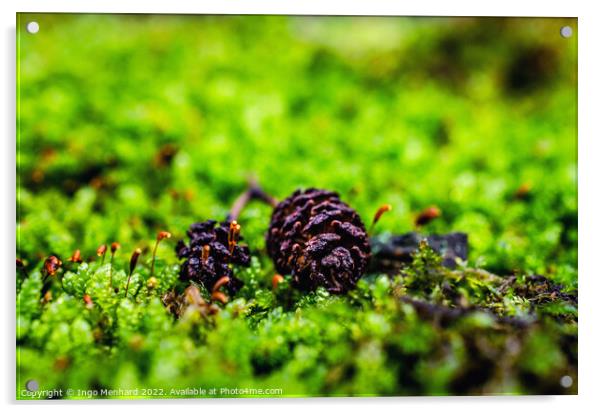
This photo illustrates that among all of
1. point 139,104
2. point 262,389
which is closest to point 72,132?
point 139,104

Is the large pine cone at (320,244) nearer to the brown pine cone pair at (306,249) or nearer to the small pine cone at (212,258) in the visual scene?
the brown pine cone pair at (306,249)

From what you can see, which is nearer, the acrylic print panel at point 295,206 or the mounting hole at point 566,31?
the acrylic print panel at point 295,206

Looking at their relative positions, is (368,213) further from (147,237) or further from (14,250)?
(14,250)

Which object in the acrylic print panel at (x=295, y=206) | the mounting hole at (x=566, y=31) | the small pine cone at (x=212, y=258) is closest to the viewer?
the acrylic print panel at (x=295, y=206)

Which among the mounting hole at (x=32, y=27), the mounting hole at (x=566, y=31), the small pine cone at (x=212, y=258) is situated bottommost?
the small pine cone at (x=212, y=258)

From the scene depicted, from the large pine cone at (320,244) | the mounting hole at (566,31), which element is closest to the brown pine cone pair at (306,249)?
the large pine cone at (320,244)

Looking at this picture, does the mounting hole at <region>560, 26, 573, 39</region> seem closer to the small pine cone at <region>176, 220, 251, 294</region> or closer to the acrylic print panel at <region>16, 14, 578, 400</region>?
the acrylic print panel at <region>16, 14, 578, 400</region>

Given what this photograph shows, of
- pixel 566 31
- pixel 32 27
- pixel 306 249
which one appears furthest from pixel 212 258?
pixel 566 31
